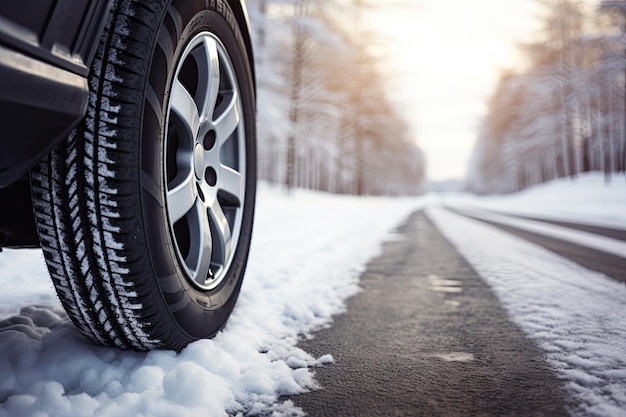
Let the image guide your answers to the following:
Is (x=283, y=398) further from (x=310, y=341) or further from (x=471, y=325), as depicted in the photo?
(x=471, y=325)

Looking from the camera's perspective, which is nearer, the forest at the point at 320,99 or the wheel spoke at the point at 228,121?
the wheel spoke at the point at 228,121

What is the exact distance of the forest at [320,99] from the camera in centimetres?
1337

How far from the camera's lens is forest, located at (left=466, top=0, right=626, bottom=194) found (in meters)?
20.4

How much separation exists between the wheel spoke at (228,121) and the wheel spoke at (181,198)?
309mm

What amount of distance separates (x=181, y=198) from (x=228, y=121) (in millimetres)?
518

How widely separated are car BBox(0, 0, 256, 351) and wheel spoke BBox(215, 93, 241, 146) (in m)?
0.10

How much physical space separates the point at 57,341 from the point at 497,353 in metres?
1.56

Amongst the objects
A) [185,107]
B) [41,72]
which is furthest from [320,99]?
[41,72]

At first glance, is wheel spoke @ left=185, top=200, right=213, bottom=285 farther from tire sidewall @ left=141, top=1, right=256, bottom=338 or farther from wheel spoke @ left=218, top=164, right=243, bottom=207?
wheel spoke @ left=218, top=164, right=243, bottom=207

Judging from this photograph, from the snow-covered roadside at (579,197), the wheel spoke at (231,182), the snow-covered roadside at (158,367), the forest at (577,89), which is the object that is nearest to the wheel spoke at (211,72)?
the wheel spoke at (231,182)

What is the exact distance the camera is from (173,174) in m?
1.49

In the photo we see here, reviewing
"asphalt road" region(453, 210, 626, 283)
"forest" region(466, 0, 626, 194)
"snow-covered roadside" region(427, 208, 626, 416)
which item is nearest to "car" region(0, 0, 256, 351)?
"snow-covered roadside" region(427, 208, 626, 416)

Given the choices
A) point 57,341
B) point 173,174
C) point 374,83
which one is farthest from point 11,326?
point 374,83

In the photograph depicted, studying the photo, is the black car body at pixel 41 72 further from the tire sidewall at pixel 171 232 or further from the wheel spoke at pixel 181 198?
the wheel spoke at pixel 181 198
